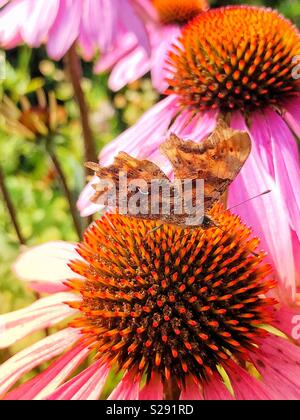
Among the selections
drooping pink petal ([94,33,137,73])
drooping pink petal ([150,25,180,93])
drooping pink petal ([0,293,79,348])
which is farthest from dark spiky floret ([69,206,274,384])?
drooping pink petal ([94,33,137,73])

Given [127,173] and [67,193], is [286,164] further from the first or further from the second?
[67,193]

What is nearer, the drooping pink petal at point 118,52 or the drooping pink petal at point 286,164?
the drooping pink petal at point 286,164

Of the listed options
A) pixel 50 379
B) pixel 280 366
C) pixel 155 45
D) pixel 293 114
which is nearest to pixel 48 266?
pixel 50 379

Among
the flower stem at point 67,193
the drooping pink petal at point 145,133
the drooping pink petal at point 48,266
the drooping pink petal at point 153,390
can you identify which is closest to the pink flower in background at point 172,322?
the drooping pink petal at point 153,390

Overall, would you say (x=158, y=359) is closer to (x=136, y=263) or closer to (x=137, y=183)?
(x=136, y=263)

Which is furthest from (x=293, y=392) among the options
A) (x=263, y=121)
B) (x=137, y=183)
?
(x=263, y=121)

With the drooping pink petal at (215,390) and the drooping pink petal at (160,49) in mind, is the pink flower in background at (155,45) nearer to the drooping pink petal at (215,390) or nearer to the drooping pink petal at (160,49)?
the drooping pink petal at (160,49)

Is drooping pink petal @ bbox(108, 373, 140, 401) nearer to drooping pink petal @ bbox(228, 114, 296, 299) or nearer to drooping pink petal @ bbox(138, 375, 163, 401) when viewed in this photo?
drooping pink petal @ bbox(138, 375, 163, 401)

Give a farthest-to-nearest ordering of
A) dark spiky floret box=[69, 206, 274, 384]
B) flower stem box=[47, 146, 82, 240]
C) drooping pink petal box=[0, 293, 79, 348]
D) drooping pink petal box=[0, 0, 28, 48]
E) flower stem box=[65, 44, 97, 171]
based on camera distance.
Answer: flower stem box=[47, 146, 82, 240], flower stem box=[65, 44, 97, 171], drooping pink petal box=[0, 0, 28, 48], drooping pink petal box=[0, 293, 79, 348], dark spiky floret box=[69, 206, 274, 384]
